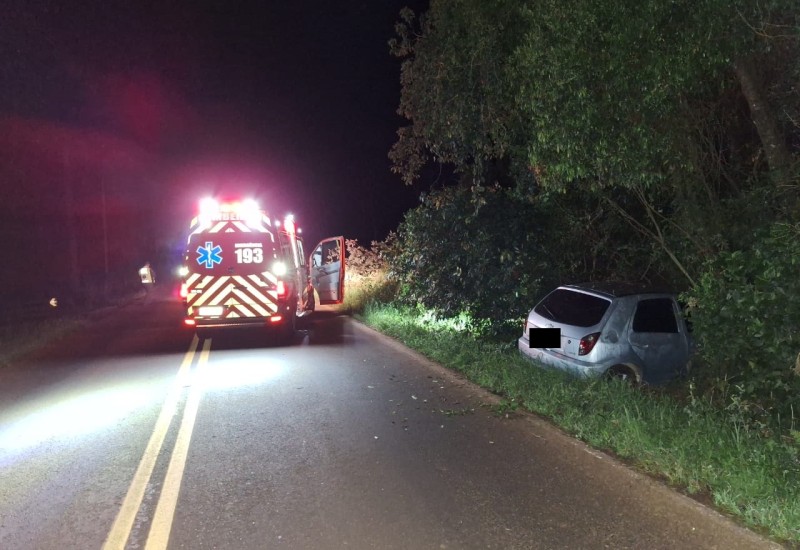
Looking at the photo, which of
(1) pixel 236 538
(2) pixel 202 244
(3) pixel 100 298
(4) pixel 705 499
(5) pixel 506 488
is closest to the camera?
(1) pixel 236 538

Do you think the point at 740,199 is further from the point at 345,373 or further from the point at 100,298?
the point at 100,298

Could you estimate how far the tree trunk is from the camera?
690 centimetres

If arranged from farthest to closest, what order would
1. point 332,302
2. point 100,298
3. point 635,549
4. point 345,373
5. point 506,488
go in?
point 100,298 → point 332,302 → point 345,373 → point 506,488 → point 635,549

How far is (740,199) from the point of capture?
7.74 m

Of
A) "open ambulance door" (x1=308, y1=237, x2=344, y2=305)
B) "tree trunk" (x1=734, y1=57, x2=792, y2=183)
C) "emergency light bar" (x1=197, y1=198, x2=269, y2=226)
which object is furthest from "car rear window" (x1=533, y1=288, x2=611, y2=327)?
"open ambulance door" (x1=308, y1=237, x2=344, y2=305)

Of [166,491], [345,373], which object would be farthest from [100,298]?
[166,491]

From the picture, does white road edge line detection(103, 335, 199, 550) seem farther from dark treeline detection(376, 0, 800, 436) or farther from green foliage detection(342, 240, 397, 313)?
green foliage detection(342, 240, 397, 313)

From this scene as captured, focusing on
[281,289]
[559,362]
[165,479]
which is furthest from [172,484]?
[281,289]

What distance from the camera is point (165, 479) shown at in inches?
212

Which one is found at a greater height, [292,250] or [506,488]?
[292,250]

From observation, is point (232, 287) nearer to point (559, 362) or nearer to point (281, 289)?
point (281, 289)

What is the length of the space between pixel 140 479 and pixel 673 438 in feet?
15.3

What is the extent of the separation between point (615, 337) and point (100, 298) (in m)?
24.0

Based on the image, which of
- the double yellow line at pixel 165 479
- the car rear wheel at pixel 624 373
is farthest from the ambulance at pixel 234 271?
the car rear wheel at pixel 624 373
